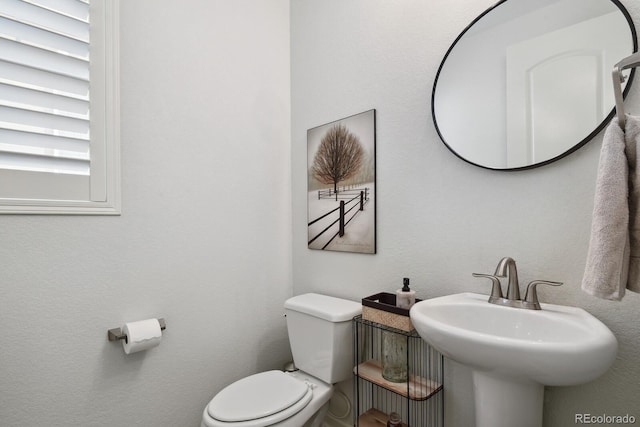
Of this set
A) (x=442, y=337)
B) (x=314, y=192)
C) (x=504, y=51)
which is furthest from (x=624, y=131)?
(x=314, y=192)

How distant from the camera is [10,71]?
3.53 feet

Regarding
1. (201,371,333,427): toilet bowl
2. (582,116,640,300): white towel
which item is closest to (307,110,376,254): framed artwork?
(201,371,333,427): toilet bowl

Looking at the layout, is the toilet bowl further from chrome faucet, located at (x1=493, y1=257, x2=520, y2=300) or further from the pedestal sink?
chrome faucet, located at (x1=493, y1=257, x2=520, y2=300)

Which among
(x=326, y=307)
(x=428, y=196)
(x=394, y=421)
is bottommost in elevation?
(x=394, y=421)

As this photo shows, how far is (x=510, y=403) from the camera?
883mm

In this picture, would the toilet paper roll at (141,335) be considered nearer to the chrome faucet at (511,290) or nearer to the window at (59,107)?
the window at (59,107)

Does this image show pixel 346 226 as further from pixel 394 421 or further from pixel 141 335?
pixel 141 335

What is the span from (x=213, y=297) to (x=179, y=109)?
0.93m

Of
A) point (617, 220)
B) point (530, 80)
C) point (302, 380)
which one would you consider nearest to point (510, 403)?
point (617, 220)

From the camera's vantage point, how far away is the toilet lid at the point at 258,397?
113cm

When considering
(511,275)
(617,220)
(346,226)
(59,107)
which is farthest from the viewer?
(346,226)

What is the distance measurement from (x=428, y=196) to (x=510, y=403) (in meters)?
0.74

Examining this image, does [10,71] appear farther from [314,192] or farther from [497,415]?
[497,415]

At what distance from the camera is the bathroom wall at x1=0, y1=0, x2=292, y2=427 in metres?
1.12
